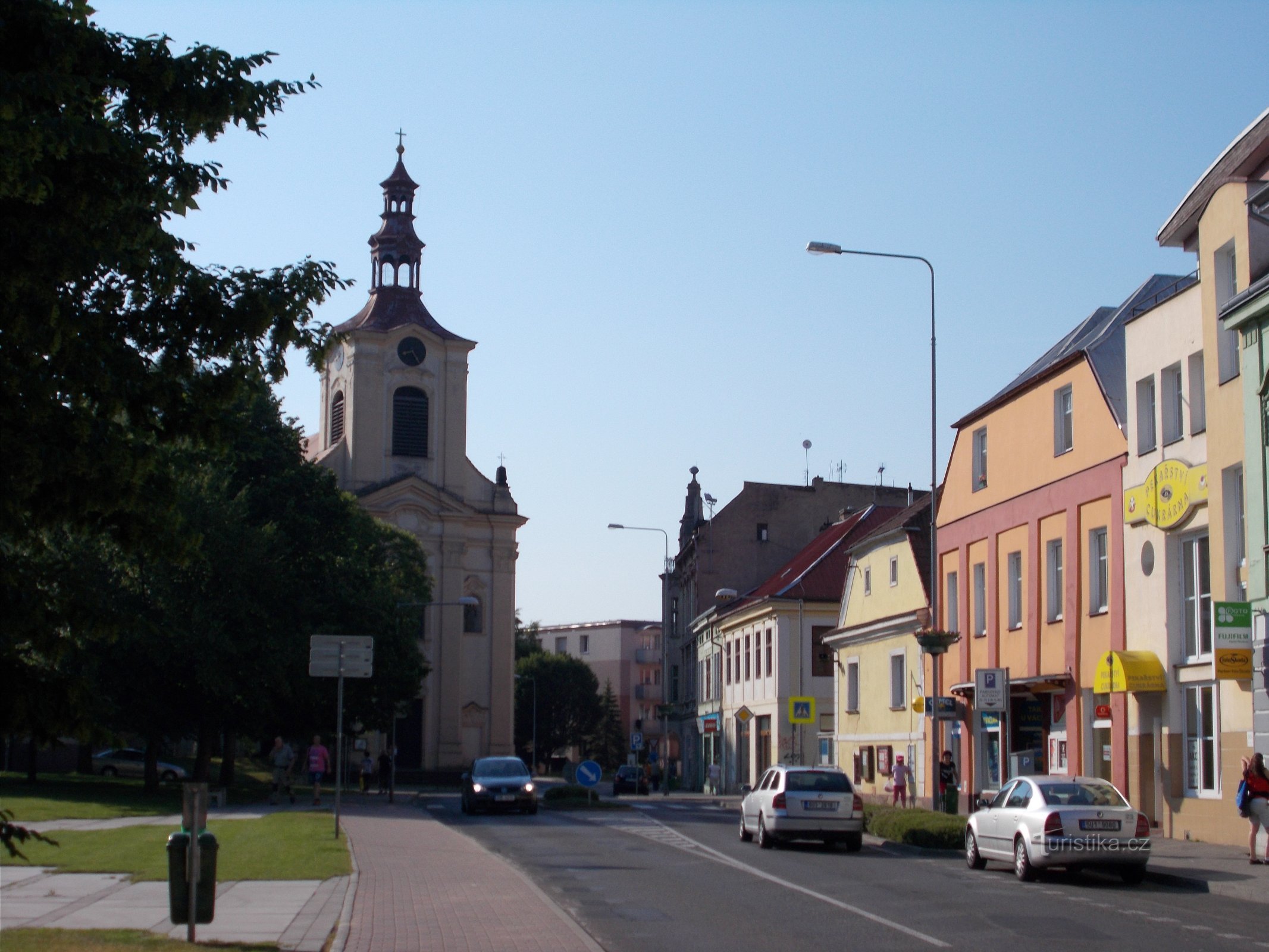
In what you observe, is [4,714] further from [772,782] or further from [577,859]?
[772,782]

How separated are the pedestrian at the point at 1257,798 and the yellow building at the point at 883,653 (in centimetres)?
1726

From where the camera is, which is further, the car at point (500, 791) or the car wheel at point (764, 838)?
the car at point (500, 791)

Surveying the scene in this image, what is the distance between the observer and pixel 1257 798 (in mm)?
19984

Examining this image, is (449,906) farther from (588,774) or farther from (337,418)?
(337,418)

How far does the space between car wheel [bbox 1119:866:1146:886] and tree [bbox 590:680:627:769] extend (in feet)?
299

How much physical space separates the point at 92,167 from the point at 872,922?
30.8 feet

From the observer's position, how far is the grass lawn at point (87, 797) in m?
31.2

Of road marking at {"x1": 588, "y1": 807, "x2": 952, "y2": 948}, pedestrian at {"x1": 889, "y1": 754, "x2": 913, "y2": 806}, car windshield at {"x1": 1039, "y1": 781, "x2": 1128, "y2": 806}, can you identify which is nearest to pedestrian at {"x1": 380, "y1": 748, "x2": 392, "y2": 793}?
road marking at {"x1": 588, "y1": 807, "x2": 952, "y2": 948}

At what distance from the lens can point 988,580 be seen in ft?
112

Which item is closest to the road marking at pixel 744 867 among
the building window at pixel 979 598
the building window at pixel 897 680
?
the building window at pixel 979 598

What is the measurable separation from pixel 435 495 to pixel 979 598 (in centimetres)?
4185

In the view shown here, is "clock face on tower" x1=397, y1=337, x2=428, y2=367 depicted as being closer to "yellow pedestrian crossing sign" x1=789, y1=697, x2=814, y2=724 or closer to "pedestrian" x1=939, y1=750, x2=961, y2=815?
"yellow pedestrian crossing sign" x1=789, y1=697, x2=814, y2=724

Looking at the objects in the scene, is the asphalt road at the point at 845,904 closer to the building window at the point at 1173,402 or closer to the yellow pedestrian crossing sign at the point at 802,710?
the building window at the point at 1173,402

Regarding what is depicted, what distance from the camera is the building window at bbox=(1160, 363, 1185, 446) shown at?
1040 inches
